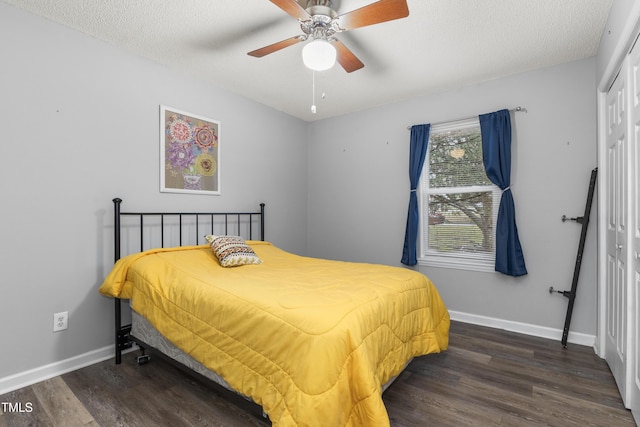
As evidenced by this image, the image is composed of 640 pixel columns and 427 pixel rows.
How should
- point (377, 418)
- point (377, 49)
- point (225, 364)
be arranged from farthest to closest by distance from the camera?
point (377, 49) → point (225, 364) → point (377, 418)

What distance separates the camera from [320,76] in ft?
10.1

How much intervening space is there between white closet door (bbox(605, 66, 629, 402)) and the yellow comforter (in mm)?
1035

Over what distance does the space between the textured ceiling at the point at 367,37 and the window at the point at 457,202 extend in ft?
2.06

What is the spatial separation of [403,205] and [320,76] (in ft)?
5.52

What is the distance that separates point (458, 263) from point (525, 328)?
0.81 metres

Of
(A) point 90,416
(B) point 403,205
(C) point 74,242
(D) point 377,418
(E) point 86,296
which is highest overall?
(B) point 403,205

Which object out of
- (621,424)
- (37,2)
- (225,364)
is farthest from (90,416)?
(621,424)

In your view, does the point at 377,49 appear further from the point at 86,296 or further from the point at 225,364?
the point at 86,296

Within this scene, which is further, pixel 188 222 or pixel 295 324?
pixel 188 222

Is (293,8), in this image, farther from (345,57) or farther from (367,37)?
(367,37)

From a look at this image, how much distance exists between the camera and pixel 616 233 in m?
2.10

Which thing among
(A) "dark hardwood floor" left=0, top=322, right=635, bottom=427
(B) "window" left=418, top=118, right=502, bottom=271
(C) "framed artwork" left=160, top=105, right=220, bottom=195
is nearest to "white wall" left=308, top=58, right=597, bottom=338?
(B) "window" left=418, top=118, right=502, bottom=271

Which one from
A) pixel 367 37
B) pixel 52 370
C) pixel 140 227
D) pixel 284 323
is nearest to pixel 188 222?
pixel 140 227

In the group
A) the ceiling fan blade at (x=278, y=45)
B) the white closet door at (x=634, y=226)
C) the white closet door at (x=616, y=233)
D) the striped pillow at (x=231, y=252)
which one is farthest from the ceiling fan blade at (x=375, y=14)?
the striped pillow at (x=231, y=252)
